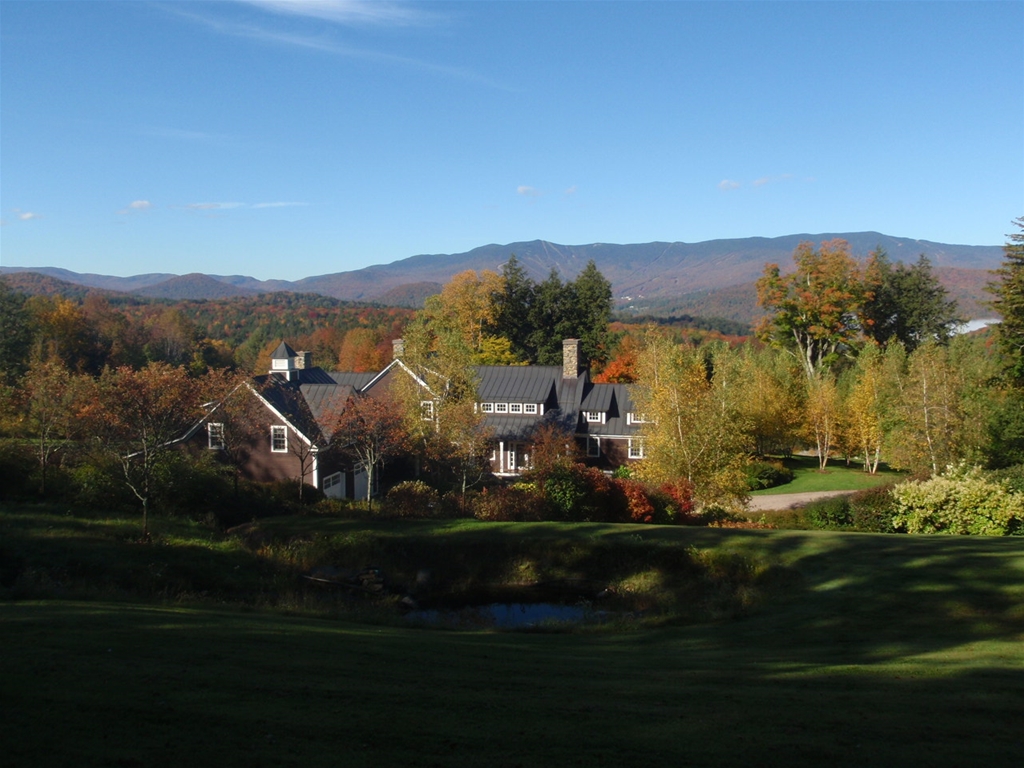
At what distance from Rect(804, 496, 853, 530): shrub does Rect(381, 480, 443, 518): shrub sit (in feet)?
42.7

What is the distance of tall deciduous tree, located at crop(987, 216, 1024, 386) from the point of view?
33.7 m

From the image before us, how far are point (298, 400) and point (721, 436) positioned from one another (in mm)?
18619

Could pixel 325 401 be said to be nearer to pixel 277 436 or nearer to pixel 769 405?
pixel 277 436

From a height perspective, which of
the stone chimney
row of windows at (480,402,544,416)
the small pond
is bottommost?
the small pond

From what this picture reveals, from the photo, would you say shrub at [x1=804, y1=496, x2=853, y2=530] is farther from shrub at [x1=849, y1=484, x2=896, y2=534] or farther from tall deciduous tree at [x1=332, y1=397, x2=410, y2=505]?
tall deciduous tree at [x1=332, y1=397, x2=410, y2=505]

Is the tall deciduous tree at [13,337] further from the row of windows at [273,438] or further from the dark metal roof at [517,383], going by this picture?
the dark metal roof at [517,383]

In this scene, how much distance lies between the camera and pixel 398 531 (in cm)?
2336

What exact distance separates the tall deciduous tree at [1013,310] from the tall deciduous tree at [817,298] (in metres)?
25.7

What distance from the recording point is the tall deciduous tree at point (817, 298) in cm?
6291

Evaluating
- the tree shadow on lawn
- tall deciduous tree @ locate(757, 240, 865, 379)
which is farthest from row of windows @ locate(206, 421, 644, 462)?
tall deciduous tree @ locate(757, 240, 865, 379)

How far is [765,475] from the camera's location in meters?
42.8

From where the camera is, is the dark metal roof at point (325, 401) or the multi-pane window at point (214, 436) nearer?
the multi-pane window at point (214, 436)

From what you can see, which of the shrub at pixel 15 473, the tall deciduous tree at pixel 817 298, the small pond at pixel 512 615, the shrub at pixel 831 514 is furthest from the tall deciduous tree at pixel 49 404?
the tall deciduous tree at pixel 817 298

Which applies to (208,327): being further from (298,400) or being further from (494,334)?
(298,400)
